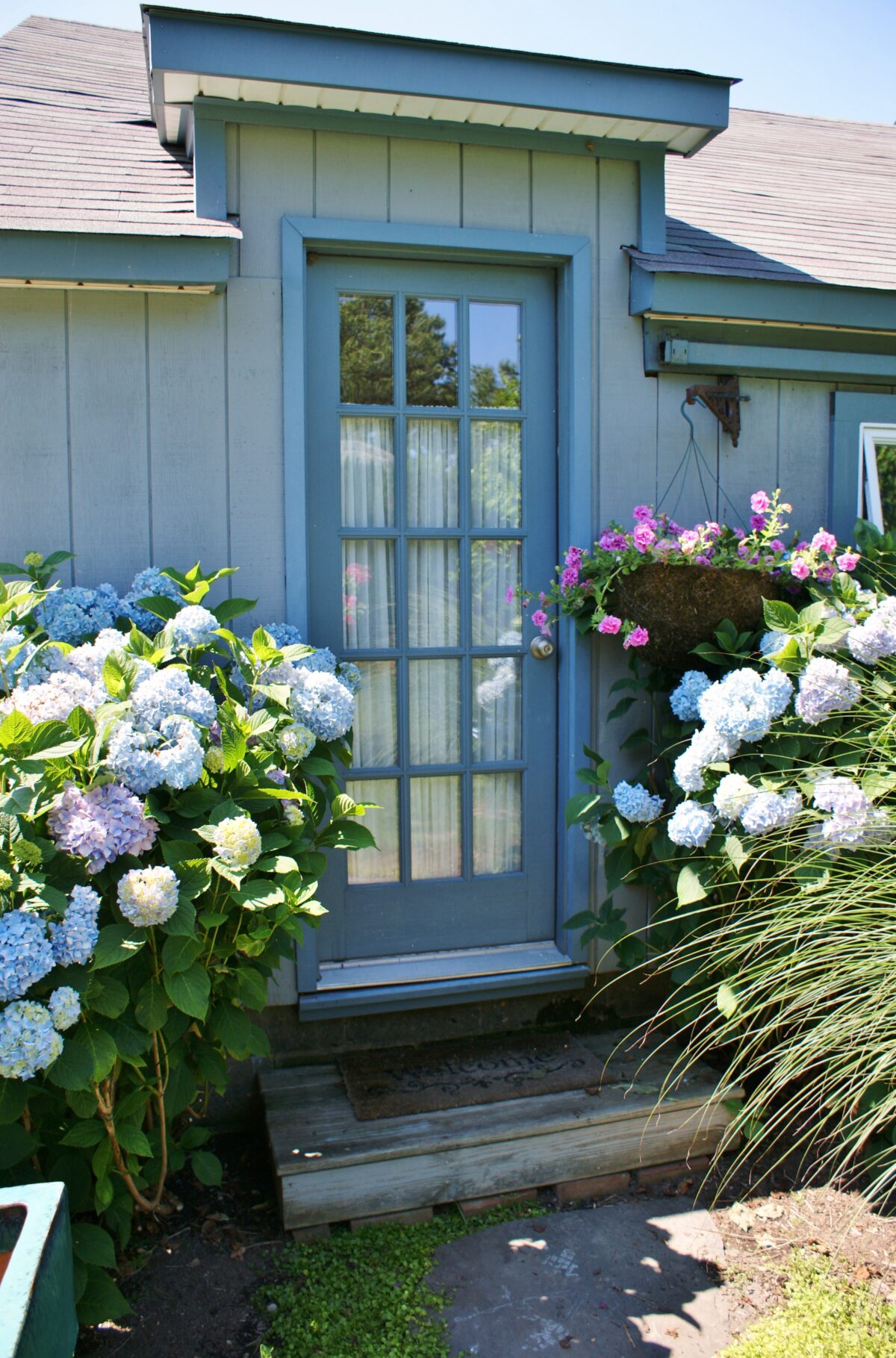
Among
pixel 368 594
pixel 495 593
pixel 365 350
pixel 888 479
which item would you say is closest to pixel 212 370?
pixel 365 350

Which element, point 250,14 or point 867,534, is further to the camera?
point 867,534

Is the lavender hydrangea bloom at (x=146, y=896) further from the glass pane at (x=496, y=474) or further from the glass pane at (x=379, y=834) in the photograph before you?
the glass pane at (x=496, y=474)

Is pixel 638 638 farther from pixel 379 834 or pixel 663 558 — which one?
pixel 379 834

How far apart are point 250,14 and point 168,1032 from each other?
2440 mm

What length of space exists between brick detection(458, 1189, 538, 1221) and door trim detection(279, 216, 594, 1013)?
61cm

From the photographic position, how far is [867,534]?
10.2 feet

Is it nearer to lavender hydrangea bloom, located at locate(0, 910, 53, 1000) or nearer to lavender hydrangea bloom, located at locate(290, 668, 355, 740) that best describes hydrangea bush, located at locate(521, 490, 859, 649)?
lavender hydrangea bloom, located at locate(290, 668, 355, 740)

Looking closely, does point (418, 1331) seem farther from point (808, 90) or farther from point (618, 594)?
point (808, 90)

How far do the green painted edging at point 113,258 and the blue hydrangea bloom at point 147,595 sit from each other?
77cm

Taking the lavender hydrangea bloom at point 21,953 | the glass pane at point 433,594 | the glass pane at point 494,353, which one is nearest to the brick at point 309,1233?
the lavender hydrangea bloom at point 21,953

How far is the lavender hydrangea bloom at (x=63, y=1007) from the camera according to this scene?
1631 mm

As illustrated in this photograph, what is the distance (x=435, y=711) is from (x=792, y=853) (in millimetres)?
1136

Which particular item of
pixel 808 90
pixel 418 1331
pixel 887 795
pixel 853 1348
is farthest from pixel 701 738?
pixel 808 90

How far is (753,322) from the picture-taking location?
3.06m
